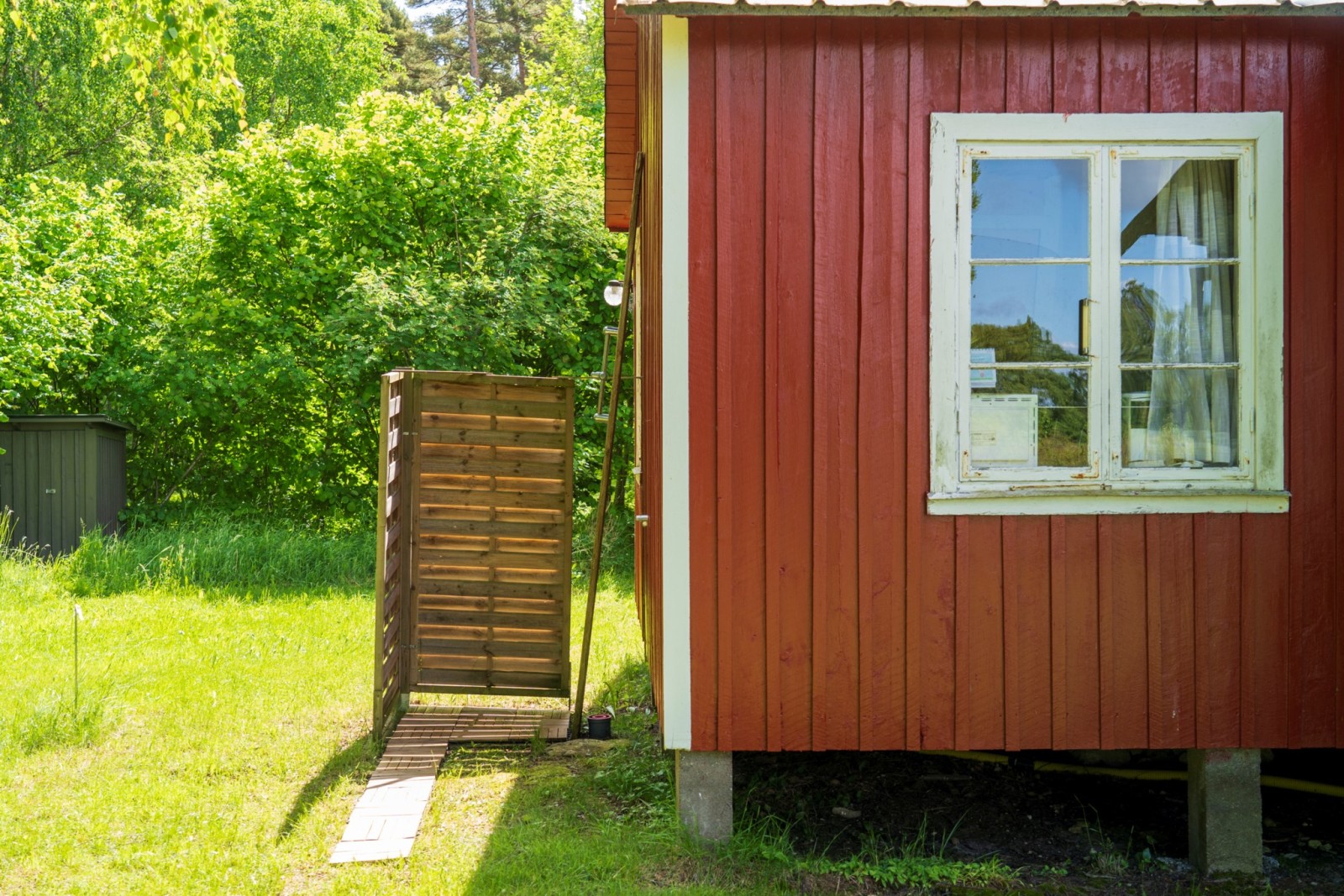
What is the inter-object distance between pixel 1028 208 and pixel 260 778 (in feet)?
13.7

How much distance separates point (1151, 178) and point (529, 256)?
964cm

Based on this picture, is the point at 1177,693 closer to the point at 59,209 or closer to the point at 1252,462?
the point at 1252,462

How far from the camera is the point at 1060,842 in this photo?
4.89 metres

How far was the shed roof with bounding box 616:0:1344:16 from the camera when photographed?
4137 mm

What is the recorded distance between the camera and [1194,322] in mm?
4473

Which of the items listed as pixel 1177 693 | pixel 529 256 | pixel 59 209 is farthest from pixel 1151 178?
pixel 59 209

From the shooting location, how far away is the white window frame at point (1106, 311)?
4410mm

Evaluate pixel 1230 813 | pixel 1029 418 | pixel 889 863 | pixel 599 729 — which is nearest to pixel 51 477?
pixel 599 729

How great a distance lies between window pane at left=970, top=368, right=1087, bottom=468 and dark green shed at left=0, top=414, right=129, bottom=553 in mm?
10524

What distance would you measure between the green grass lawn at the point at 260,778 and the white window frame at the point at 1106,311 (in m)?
1.75

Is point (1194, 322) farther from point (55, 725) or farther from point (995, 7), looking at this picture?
point (55, 725)

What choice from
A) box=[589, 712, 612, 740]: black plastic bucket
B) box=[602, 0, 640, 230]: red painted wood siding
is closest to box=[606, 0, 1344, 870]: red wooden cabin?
box=[589, 712, 612, 740]: black plastic bucket

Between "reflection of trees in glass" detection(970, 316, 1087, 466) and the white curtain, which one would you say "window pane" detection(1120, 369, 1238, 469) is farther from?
"reflection of trees in glass" detection(970, 316, 1087, 466)

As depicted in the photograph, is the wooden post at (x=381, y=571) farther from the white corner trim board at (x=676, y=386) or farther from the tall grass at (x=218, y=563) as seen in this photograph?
the tall grass at (x=218, y=563)
